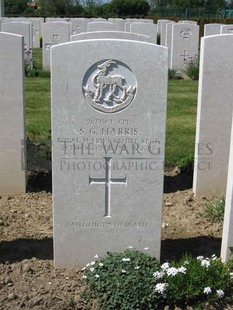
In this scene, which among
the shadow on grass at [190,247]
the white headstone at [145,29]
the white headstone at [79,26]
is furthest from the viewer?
the white headstone at [79,26]

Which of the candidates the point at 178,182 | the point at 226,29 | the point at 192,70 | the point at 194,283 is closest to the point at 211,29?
the point at 226,29

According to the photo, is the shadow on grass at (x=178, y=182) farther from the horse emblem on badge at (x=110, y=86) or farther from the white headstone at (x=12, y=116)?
the horse emblem on badge at (x=110, y=86)

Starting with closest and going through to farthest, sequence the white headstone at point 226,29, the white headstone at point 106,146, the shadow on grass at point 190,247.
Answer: the white headstone at point 106,146 < the shadow on grass at point 190,247 < the white headstone at point 226,29

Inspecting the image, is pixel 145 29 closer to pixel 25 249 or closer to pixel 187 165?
pixel 187 165

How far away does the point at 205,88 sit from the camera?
5.34 metres

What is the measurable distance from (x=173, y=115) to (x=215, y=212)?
4.69 meters

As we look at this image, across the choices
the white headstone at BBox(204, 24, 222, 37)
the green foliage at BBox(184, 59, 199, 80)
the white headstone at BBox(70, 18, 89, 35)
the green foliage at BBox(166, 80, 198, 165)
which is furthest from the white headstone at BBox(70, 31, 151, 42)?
the white headstone at BBox(70, 18, 89, 35)

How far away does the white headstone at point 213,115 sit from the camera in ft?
17.2

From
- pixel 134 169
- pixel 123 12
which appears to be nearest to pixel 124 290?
pixel 134 169

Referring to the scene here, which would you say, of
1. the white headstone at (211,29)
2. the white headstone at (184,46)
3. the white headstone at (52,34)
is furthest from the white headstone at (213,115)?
the white headstone at (211,29)

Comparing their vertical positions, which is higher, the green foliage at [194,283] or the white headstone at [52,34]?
the white headstone at [52,34]

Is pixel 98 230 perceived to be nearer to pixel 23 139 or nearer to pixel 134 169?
pixel 134 169

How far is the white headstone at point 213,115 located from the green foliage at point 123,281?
82.5 inches

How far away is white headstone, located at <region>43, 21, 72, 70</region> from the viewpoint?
1552 centimetres
